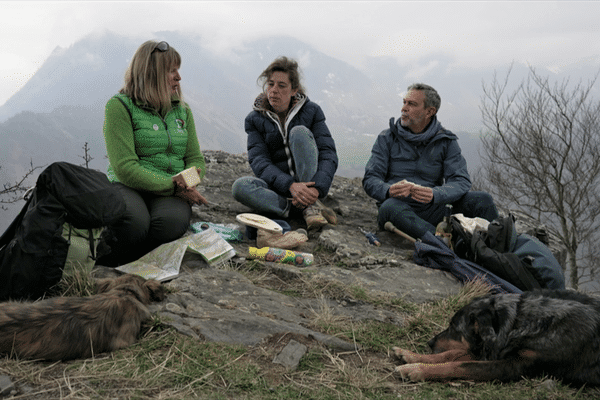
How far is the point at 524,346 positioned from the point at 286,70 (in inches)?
148

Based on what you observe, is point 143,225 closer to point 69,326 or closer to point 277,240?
point 277,240

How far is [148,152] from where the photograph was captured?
3953 mm

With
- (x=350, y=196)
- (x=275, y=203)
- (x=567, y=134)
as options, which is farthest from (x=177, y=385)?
(x=567, y=134)

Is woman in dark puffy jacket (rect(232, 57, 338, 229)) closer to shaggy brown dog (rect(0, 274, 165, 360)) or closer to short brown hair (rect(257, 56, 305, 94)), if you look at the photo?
short brown hair (rect(257, 56, 305, 94))

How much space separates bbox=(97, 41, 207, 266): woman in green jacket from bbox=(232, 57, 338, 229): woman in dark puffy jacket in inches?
39.6

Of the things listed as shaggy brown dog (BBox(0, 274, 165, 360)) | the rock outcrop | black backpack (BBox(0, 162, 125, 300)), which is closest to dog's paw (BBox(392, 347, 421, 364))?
the rock outcrop

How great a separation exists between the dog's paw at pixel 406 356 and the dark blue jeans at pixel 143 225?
7.54 feet

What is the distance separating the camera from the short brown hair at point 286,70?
Answer: 4.93m

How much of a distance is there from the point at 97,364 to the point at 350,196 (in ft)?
18.2

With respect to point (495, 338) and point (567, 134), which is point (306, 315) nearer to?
point (495, 338)

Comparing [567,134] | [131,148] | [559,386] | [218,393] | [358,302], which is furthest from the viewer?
[567,134]

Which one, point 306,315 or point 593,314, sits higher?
point 593,314

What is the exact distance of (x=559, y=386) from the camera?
221cm

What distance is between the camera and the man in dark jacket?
473 cm
